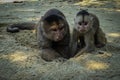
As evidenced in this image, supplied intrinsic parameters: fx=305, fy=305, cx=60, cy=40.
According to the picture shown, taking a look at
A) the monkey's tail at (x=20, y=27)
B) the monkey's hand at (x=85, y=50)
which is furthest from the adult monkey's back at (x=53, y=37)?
the monkey's tail at (x=20, y=27)

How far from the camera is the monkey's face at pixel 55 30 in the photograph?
5.62m

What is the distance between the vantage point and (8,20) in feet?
28.5

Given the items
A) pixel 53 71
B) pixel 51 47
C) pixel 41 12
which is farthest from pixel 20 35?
pixel 41 12

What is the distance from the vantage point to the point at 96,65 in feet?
16.6

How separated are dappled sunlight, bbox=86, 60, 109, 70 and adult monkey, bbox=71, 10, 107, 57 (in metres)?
0.60

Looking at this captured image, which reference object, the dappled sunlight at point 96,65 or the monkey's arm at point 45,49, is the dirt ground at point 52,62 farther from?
the monkey's arm at point 45,49

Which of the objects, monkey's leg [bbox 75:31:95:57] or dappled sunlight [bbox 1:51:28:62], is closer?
dappled sunlight [bbox 1:51:28:62]

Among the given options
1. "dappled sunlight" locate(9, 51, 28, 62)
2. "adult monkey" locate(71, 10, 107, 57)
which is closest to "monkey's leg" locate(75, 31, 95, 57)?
"adult monkey" locate(71, 10, 107, 57)

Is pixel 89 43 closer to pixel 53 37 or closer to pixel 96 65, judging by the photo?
pixel 53 37

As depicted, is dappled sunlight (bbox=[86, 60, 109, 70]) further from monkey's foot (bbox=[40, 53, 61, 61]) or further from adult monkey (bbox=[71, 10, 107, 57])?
monkey's foot (bbox=[40, 53, 61, 61])

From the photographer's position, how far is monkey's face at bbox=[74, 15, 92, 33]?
5.70m

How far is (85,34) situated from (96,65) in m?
0.97

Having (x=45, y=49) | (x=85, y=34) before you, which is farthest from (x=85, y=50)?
(x=45, y=49)

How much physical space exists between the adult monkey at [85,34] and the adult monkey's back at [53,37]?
18 cm
